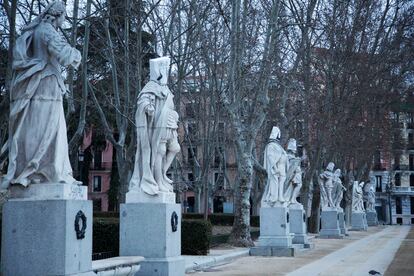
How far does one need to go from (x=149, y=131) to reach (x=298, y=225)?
1450 cm

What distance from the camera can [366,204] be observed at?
230ft

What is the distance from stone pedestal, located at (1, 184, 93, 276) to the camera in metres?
7.86

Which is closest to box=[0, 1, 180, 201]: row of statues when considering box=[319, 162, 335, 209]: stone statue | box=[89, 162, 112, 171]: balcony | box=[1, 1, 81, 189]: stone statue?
box=[1, 1, 81, 189]: stone statue

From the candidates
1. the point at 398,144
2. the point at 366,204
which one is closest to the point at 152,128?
the point at 398,144

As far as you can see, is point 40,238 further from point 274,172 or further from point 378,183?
point 378,183

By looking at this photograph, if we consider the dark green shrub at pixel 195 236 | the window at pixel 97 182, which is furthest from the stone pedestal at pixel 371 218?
the dark green shrub at pixel 195 236

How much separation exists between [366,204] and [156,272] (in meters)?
61.7

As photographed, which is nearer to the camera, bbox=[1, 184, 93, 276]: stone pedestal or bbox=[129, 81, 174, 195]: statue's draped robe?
bbox=[1, 184, 93, 276]: stone pedestal

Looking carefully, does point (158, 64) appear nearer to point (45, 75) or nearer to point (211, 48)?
point (45, 75)

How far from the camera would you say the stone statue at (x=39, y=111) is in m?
8.13

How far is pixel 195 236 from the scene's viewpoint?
18203 millimetres

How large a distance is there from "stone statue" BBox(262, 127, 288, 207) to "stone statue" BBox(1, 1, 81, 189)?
13640 millimetres

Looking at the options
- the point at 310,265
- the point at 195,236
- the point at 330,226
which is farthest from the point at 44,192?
the point at 330,226

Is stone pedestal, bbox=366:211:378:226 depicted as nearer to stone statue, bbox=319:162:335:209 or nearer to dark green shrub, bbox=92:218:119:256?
stone statue, bbox=319:162:335:209
